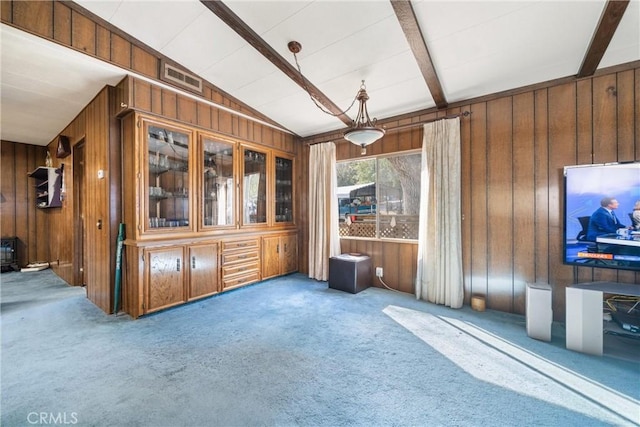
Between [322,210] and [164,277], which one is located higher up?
[322,210]

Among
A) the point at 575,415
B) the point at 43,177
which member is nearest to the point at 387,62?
the point at 575,415

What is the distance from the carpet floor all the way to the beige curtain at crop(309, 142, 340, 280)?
1355 mm

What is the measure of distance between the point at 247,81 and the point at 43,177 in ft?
17.3

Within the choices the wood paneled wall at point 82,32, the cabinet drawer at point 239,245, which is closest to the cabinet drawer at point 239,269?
the cabinet drawer at point 239,245

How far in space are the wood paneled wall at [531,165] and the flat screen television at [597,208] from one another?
0.14 metres

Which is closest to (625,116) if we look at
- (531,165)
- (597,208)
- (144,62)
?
(531,165)

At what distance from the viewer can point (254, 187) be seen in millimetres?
4164

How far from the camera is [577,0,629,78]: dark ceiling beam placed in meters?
1.83

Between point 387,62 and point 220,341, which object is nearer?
point 220,341

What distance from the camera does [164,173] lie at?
3.11 m

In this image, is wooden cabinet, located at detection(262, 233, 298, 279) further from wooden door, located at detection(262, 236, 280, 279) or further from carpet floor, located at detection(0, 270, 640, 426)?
carpet floor, located at detection(0, 270, 640, 426)

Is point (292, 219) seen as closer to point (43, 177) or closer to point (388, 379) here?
point (388, 379)

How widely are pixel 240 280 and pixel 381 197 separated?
2.48 meters

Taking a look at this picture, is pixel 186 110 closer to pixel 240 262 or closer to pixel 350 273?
pixel 240 262
